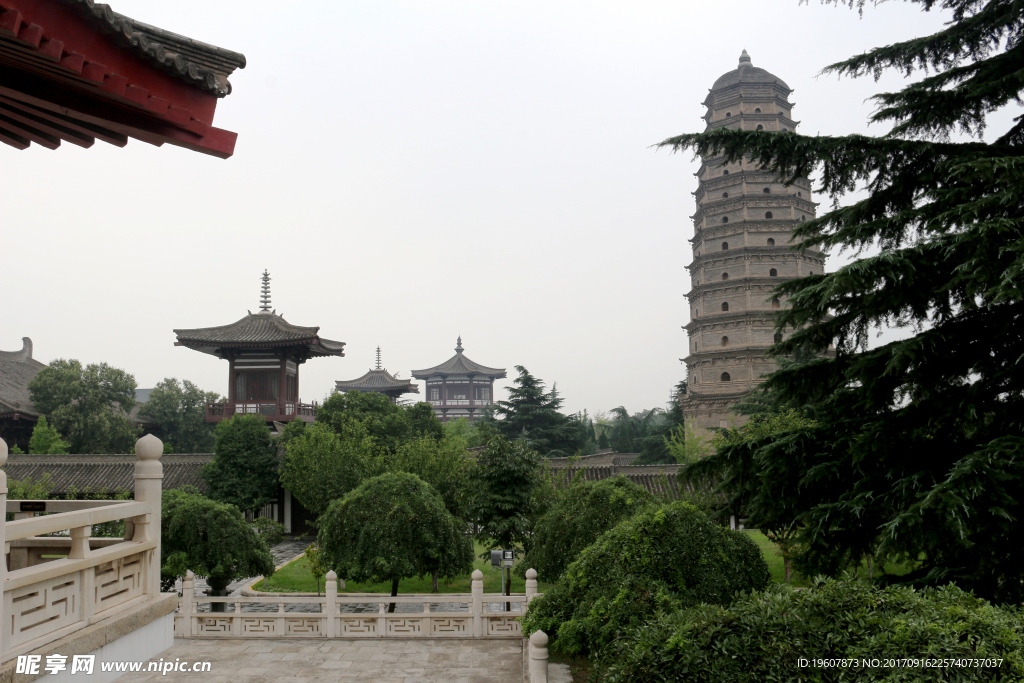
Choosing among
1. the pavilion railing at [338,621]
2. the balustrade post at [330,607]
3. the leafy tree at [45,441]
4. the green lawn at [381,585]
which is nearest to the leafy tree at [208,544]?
the pavilion railing at [338,621]

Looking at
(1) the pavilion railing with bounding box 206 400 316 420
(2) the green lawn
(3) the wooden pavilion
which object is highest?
(3) the wooden pavilion

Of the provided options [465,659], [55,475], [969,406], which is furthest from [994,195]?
[55,475]

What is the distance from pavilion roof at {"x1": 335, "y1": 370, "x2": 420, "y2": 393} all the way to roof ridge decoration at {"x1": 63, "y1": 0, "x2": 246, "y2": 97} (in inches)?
1838

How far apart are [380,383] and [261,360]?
72.9 ft

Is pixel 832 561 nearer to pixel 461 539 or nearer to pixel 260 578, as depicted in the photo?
pixel 461 539

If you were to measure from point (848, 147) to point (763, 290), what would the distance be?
2543 cm

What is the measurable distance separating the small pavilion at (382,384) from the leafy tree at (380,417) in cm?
1920

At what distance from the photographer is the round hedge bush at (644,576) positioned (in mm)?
6684

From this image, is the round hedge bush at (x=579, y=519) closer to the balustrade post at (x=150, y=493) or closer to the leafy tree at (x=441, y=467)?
the leafy tree at (x=441, y=467)

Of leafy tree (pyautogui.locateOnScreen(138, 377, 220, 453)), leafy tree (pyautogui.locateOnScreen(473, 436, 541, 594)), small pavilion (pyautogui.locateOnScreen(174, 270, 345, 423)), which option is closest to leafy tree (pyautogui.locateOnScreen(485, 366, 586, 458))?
small pavilion (pyautogui.locateOnScreen(174, 270, 345, 423))

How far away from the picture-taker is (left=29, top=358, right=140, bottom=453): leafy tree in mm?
31484

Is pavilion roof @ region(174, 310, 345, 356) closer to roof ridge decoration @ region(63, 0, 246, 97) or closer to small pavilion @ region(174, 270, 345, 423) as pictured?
small pavilion @ region(174, 270, 345, 423)

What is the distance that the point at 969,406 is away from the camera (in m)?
5.12

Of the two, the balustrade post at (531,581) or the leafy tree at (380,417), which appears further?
the leafy tree at (380,417)
